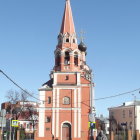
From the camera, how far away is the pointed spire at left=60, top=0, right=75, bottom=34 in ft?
169

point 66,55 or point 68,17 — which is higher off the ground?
point 68,17

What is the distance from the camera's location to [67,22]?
5231cm

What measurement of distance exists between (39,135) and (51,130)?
198cm

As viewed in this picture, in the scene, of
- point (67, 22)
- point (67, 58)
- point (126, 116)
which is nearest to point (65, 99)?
point (67, 58)

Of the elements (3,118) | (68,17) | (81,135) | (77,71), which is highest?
(68,17)

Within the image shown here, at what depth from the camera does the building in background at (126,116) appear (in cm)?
7288

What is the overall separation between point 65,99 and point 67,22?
12.8 metres

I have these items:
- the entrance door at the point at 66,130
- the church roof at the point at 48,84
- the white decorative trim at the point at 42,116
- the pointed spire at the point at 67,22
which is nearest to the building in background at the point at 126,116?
the entrance door at the point at 66,130

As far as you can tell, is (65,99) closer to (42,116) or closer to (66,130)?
(42,116)

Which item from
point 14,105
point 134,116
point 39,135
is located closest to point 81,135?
point 39,135

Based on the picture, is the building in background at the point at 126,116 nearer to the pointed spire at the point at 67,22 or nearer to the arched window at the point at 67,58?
the arched window at the point at 67,58

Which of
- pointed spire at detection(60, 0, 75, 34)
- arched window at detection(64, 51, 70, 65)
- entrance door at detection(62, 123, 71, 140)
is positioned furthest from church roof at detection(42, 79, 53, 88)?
pointed spire at detection(60, 0, 75, 34)

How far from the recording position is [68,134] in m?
48.9

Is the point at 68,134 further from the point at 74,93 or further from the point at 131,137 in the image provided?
the point at 131,137
